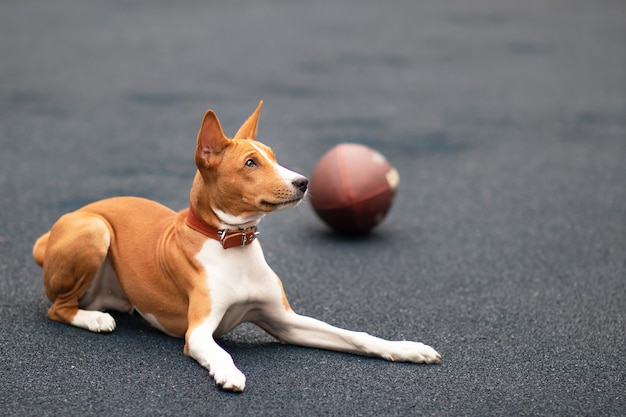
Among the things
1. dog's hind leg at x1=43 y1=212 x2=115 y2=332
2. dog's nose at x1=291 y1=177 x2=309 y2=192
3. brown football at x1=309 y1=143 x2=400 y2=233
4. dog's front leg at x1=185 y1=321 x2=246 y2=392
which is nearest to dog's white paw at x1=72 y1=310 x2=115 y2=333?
dog's hind leg at x1=43 y1=212 x2=115 y2=332

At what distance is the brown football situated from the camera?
5918 millimetres

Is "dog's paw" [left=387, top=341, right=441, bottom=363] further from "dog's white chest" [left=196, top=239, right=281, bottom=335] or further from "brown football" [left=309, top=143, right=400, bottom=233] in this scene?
"brown football" [left=309, top=143, right=400, bottom=233]

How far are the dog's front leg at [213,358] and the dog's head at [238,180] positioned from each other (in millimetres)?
506

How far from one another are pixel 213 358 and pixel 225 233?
0.58 metres

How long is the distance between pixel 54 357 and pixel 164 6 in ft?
47.4

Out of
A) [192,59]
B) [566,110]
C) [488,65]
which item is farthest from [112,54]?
[566,110]

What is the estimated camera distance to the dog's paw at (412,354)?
406cm

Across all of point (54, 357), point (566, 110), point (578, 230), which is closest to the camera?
point (54, 357)

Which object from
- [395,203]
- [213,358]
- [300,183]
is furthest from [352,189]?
[213,358]

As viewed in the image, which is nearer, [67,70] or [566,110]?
[566,110]

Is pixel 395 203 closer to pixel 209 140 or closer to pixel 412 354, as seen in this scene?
pixel 412 354

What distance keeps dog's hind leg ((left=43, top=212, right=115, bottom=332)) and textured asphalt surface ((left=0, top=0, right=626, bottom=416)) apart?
3.3 inches

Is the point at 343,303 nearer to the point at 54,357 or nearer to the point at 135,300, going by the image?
the point at 135,300

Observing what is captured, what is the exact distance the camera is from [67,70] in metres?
11.4
